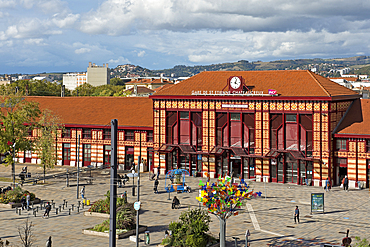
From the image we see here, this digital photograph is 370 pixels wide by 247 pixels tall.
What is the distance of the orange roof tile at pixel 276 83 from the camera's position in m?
62.0

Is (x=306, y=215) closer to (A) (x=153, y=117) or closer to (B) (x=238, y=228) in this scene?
(B) (x=238, y=228)

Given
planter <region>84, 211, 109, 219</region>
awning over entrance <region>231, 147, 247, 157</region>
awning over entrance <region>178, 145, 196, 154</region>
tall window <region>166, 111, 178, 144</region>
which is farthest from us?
tall window <region>166, 111, 178, 144</region>

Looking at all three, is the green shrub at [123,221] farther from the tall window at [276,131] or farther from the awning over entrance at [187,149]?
the tall window at [276,131]

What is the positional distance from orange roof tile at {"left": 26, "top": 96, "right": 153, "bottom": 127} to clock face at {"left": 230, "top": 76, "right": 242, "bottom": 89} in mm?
14585

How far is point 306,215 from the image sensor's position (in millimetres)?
46750

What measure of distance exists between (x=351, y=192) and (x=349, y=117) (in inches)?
426

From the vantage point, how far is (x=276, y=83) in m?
65.2

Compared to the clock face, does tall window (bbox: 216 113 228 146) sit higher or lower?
lower

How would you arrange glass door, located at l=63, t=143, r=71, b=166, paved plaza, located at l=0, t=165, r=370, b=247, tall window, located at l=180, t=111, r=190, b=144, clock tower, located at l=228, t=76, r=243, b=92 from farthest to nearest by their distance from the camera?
glass door, located at l=63, t=143, r=71, b=166, tall window, located at l=180, t=111, r=190, b=144, clock tower, located at l=228, t=76, r=243, b=92, paved plaza, located at l=0, t=165, r=370, b=247

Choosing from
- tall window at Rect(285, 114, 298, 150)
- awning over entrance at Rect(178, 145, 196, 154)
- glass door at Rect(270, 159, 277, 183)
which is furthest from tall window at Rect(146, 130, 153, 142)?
tall window at Rect(285, 114, 298, 150)

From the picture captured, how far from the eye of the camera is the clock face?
2564 inches

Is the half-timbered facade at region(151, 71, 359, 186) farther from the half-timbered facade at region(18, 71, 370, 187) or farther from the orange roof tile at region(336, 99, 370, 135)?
the orange roof tile at region(336, 99, 370, 135)

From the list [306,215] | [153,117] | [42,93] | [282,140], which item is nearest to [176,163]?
[153,117]

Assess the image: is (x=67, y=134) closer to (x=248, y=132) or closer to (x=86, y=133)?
(x=86, y=133)
